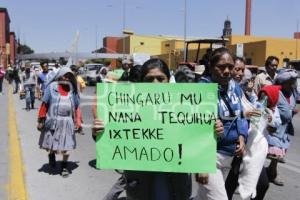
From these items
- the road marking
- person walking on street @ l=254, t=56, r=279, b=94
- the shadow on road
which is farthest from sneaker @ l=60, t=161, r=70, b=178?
person walking on street @ l=254, t=56, r=279, b=94

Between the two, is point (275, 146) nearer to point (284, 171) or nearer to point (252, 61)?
point (284, 171)

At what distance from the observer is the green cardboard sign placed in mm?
3514

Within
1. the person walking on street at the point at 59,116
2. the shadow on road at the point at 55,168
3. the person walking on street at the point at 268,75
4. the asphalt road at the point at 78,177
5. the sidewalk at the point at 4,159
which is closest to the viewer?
the asphalt road at the point at 78,177

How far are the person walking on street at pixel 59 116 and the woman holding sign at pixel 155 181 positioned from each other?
159 inches

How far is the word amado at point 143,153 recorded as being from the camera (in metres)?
3.52

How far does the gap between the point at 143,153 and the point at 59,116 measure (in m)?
4.25

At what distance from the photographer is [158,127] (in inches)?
140

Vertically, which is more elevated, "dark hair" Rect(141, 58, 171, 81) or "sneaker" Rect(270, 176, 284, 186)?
"dark hair" Rect(141, 58, 171, 81)

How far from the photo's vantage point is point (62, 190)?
654 cm

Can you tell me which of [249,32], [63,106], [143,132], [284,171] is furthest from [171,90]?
[249,32]

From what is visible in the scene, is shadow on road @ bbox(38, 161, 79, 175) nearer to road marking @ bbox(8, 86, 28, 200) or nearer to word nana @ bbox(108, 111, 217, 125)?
road marking @ bbox(8, 86, 28, 200)

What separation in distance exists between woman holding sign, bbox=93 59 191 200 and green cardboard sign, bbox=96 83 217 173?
9 centimetres

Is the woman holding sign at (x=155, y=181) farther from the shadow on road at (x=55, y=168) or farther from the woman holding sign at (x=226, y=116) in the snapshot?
the shadow on road at (x=55, y=168)

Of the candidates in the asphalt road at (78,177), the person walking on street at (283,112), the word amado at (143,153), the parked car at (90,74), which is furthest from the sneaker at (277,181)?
the parked car at (90,74)
